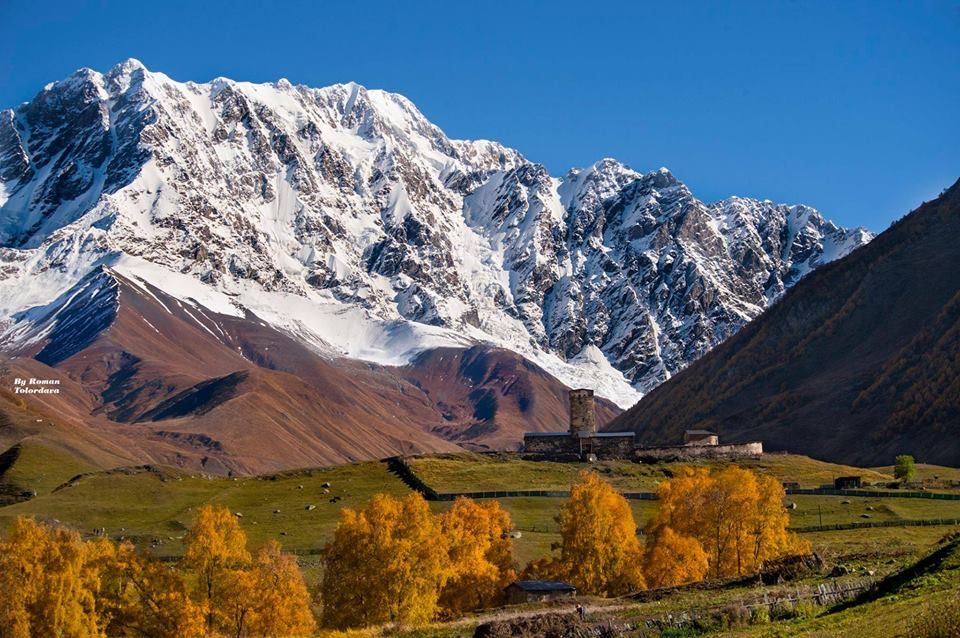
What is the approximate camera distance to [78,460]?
19000cm

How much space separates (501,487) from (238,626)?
61.9m

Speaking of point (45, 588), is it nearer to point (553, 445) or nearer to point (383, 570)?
point (383, 570)

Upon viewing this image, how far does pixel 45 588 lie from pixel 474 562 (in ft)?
89.0

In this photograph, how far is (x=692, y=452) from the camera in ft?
500

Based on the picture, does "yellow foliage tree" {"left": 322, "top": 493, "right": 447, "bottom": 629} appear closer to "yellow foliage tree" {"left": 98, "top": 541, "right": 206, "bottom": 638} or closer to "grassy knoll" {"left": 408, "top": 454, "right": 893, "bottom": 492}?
"yellow foliage tree" {"left": 98, "top": 541, "right": 206, "bottom": 638}

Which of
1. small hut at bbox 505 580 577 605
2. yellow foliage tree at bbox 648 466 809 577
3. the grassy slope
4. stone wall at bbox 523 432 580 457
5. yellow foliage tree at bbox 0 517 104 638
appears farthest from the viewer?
stone wall at bbox 523 432 580 457

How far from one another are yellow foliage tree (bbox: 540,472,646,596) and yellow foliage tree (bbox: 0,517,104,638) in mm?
29398

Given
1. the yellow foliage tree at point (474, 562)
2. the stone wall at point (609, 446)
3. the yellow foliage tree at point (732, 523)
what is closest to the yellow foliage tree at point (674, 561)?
the yellow foliage tree at point (732, 523)

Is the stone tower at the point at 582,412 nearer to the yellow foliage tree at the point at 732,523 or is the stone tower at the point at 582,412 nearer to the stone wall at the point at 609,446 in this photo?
the stone wall at the point at 609,446

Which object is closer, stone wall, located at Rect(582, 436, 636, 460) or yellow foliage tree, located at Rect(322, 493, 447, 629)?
yellow foliage tree, located at Rect(322, 493, 447, 629)

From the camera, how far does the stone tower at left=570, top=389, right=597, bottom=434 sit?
15750 cm

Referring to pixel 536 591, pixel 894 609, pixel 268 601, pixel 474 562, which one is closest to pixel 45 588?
pixel 268 601

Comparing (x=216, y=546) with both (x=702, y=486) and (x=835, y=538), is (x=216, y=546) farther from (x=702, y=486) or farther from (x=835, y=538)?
(x=835, y=538)

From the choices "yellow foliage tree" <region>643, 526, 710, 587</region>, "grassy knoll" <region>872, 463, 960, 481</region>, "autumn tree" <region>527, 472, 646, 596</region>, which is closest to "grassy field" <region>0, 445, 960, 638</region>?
"grassy knoll" <region>872, 463, 960, 481</region>
